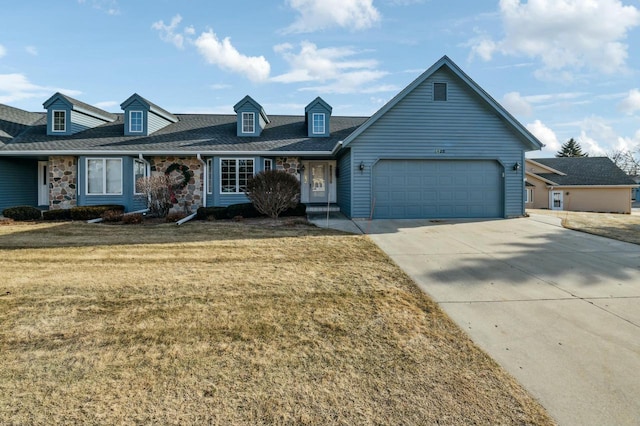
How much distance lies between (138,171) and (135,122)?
104 inches

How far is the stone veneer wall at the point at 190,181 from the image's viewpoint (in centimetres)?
1541

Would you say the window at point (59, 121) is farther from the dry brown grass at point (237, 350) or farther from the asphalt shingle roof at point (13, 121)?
the dry brown grass at point (237, 350)

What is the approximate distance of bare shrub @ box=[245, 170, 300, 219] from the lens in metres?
12.1

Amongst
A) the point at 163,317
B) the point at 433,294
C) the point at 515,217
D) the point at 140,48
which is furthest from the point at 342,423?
the point at 140,48

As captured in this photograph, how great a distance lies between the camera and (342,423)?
88.7 inches

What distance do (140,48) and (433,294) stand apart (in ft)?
46.1

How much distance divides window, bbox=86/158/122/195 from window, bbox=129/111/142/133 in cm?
213

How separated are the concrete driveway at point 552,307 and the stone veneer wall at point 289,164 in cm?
786

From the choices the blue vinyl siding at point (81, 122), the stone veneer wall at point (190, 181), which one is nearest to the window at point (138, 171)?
the stone veneer wall at point (190, 181)

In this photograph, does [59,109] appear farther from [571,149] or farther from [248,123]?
[571,149]

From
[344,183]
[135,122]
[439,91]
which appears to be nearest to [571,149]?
[439,91]

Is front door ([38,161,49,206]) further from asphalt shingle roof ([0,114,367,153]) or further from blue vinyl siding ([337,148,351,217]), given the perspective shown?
blue vinyl siding ([337,148,351,217])

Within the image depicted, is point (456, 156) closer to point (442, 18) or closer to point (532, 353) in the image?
point (442, 18)

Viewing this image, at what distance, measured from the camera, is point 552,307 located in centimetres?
431
